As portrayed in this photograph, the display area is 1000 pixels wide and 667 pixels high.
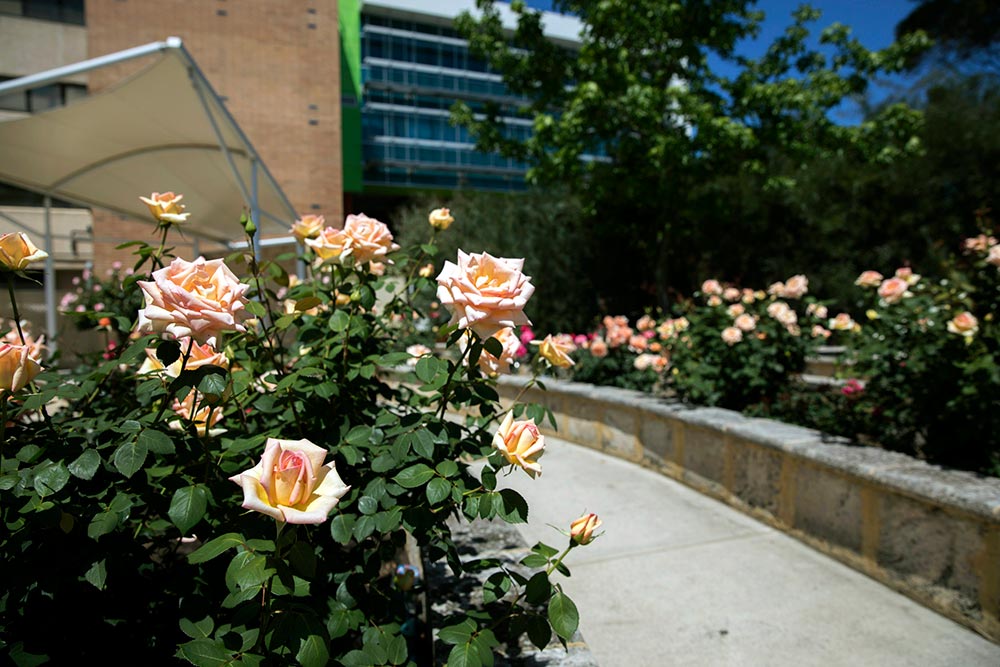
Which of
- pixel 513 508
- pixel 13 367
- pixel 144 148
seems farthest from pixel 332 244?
pixel 144 148

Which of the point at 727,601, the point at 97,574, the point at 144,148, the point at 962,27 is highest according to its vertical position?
the point at 962,27

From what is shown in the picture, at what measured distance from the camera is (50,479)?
38.6 inches

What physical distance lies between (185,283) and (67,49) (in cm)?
2343

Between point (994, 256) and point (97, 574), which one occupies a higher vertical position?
point (994, 256)

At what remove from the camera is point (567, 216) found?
10.3 meters

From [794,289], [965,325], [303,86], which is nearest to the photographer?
[965,325]

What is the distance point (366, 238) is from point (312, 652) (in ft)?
2.96

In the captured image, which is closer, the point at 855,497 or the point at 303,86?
the point at 855,497

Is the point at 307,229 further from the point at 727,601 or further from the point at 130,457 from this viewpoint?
the point at 727,601

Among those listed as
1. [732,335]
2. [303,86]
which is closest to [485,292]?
[732,335]

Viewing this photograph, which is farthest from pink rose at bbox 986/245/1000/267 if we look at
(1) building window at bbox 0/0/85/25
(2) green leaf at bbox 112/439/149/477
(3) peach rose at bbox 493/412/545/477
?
(1) building window at bbox 0/0/85/25

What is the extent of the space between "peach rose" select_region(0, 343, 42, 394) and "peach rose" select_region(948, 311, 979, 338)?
120 inches

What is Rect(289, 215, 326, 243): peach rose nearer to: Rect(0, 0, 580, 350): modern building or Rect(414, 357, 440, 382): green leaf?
Rect(414, 357, 440, 382): green leaf

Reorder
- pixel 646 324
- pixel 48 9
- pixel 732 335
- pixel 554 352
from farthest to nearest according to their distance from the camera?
pixel 48 9
pixel 646 324
pixel 732 335
pixel 554 352
